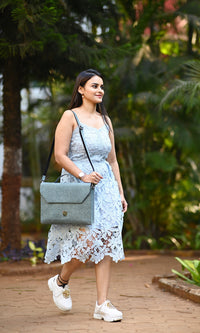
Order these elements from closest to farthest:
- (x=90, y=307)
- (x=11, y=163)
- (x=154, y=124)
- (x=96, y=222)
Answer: (x=96, y=222), (x=90, y=307), (x=11, y=163), (x=154, y=124)

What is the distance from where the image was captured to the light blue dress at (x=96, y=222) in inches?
159

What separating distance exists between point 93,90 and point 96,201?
35.1 inches

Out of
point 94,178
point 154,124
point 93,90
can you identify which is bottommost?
point 94,178

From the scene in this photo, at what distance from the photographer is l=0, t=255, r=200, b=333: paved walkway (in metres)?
3.81

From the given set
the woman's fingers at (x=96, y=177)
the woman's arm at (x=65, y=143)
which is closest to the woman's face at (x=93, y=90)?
the woman's arm at (x=65, y=143)

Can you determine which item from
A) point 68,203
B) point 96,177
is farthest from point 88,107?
point 68,203

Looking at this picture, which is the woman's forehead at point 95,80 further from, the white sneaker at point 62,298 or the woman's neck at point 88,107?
the white sneaker at point 62,298

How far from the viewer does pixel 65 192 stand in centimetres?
397

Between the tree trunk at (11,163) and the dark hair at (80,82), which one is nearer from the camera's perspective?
the dark hair at (80,82)

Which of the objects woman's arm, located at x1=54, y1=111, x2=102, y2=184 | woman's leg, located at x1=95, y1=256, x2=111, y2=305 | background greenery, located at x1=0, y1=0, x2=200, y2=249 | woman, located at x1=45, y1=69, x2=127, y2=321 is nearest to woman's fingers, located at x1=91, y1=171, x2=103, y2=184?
woman, located at x1=45, y1=69, x2=127, y2=321

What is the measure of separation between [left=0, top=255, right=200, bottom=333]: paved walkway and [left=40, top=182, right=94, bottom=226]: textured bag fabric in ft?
2.50

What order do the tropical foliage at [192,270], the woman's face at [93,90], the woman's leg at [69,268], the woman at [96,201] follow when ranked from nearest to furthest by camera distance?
the woman at [96,201] → the woman's leg at [69,268] → the woman's face at [93,90] → the tropical foliage at [192,270]

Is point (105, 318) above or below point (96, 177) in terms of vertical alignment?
below

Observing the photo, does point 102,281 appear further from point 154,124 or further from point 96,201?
point 154,124
